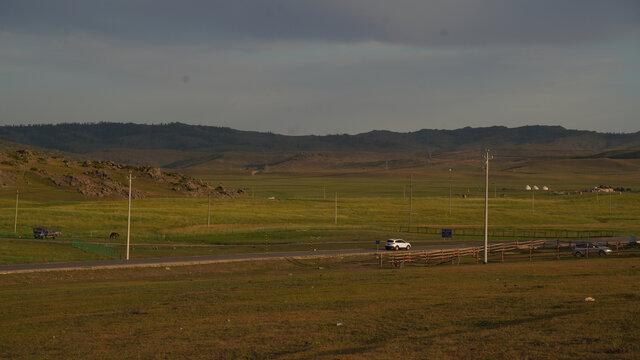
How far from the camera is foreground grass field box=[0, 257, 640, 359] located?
20484 mm

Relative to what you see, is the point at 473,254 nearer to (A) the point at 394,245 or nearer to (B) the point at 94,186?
(A) the point at 394,245

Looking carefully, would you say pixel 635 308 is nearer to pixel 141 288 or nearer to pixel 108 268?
pixel 141 288

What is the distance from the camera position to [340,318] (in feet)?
84.3

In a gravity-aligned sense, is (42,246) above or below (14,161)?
below

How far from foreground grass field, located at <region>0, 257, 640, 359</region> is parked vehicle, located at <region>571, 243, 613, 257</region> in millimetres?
17894

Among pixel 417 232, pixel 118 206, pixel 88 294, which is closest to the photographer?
pixel 88 294

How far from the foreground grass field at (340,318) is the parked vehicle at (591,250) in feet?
58.7

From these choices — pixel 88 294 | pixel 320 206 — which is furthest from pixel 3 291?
pixel 320 206

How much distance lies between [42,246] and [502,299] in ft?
174

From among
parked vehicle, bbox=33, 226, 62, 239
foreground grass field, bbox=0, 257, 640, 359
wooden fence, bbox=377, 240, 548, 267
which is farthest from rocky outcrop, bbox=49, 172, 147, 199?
foreground grass field, bbox=0, 257, 640, 359

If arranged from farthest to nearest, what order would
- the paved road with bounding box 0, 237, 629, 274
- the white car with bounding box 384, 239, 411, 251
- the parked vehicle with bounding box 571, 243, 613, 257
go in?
the white car with bounding box 384, 239, 411, 251
the parked vehicle with bounding box 571, 243, 613, 257
the paved road with bounding box 0, 237, 629, 274

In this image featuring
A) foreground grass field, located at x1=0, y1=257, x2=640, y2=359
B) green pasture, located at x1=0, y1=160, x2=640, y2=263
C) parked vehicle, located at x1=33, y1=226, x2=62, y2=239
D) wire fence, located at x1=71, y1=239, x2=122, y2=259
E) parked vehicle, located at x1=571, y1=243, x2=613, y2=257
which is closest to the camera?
foreground grass field, located at x1=0, y1=257, x2=640, y2=359

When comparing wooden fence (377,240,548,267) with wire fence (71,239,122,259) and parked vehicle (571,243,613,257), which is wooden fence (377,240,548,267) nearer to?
parked vehicle (571,243,613,257)

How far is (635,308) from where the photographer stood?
2414 cm
